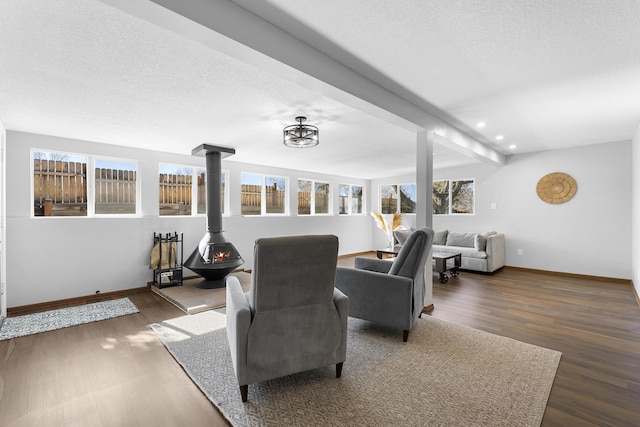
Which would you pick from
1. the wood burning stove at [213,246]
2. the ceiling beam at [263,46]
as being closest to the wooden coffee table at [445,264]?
the ceiling beam at [263,46]

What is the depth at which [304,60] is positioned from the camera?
6.72ft

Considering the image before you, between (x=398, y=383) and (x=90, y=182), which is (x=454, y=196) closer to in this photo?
(x=398, y=383)

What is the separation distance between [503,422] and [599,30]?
2.48 metres

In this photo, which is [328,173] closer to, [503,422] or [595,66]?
[595,66]

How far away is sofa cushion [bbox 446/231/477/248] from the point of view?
249 inches

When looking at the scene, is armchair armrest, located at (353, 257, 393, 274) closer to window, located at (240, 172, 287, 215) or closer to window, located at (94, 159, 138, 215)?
window, located at (240, 172, 287, 215)

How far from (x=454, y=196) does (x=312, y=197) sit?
137 inches

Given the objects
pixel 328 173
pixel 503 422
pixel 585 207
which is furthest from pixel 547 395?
pixel 328 173

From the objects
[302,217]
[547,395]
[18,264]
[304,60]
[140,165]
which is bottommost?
[547,395]

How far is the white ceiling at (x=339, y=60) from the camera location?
174 centimetres

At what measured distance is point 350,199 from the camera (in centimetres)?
880

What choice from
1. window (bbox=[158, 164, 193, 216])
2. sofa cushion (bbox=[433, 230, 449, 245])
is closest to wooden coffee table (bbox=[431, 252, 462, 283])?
sofa cushion (bbox=[433, 230, 449, 245])

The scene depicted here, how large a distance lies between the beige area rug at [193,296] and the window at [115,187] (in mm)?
1350

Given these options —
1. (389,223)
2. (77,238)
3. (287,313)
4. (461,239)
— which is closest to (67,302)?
(77,238)
